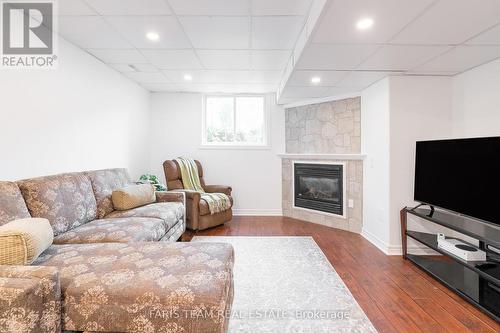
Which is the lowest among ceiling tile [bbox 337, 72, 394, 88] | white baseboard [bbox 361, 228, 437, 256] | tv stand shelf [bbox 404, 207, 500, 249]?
white baseboard [bbox 361, 228, 437, 256]

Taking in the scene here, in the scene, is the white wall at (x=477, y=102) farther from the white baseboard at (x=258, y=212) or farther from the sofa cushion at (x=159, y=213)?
the sofa cushion at (x=159, y=213)

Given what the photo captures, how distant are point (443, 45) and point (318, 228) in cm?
286

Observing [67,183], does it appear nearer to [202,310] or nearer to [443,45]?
[202,310]

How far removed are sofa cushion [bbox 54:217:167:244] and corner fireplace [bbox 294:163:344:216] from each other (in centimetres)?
277

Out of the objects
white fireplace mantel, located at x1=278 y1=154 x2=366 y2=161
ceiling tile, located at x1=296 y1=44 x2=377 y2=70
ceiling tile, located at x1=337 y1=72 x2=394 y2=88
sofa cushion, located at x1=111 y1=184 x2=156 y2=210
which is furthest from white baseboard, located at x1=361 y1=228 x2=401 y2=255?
sofa cushion, located at x1=111 y1=184 x2=156 y2=210

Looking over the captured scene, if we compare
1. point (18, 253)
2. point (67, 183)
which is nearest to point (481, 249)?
point (18, 253)

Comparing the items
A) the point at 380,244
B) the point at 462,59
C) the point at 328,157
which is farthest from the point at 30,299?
the point at 328,157

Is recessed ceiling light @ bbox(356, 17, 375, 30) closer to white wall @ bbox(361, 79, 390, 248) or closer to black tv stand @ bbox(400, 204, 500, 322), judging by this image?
white wall @ bbox(361, 79, 390, 248)

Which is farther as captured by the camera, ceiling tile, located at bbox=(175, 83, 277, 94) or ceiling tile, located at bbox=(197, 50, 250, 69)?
ceiling tile, located at bbox=(175, 83, 277, 94)

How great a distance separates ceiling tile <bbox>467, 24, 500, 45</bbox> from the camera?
199 cm

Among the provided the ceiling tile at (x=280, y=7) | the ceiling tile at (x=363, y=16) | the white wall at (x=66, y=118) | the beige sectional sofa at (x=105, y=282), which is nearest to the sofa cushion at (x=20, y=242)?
the beige sectional sofa at (x=105, y=282)

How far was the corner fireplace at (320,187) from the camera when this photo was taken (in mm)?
4184

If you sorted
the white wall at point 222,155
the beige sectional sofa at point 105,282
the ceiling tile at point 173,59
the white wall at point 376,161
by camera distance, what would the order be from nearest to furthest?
the beige sectional sofa at point 105,282
the ceiling tile at point 173,59
the white wall at point 376,161
the white wall at point 222,155

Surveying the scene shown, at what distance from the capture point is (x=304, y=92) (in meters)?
4.01
